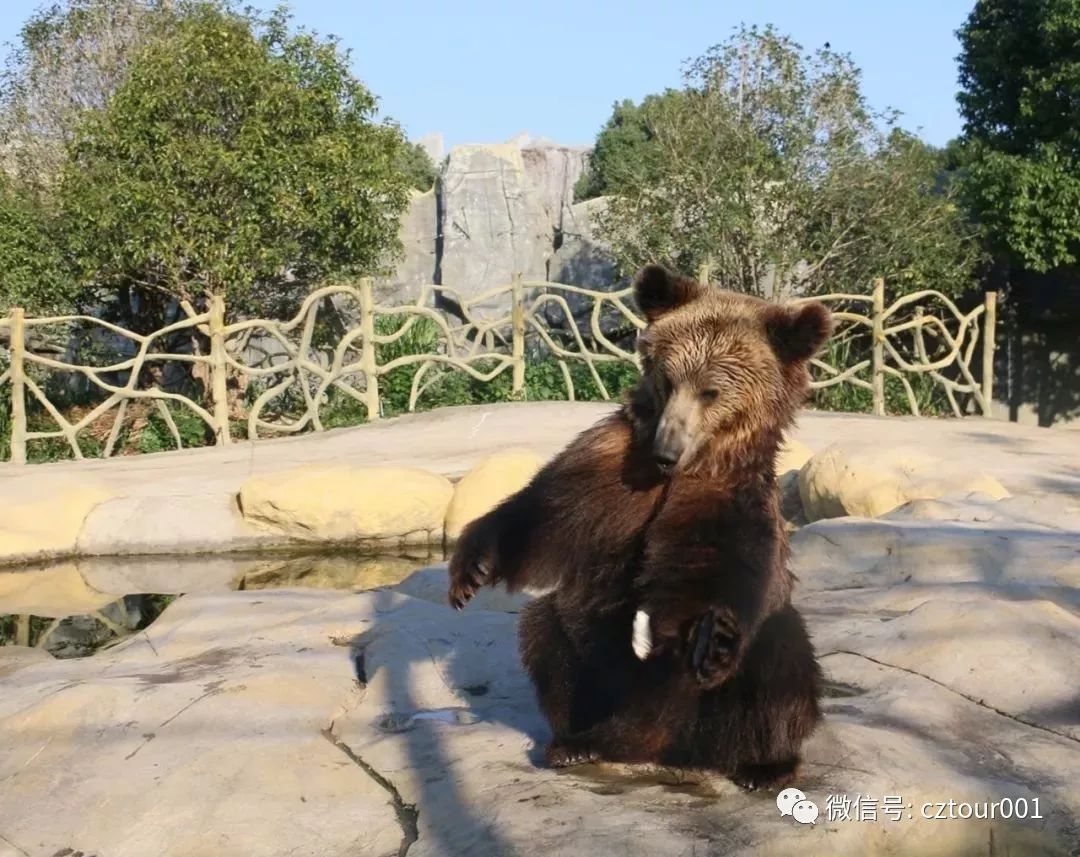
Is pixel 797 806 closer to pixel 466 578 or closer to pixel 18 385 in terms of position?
pixel 466 578

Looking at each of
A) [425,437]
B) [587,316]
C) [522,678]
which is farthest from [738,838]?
[587,316]

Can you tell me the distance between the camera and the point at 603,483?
360 centimetres

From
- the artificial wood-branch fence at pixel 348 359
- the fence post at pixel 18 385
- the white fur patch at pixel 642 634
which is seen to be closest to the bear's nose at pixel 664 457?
Answer: the white fur patch at pixel 642 634

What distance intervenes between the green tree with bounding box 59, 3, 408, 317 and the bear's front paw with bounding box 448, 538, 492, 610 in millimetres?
12029

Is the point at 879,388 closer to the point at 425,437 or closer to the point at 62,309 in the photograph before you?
the point at 425,437

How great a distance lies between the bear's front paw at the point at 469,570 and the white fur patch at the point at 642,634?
2.03 feet

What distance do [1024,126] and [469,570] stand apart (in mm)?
16391

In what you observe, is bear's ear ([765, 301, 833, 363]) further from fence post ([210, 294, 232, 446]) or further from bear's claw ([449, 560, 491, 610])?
fence post ([210, 294, 232, 446])

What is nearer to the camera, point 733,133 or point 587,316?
point 733,133

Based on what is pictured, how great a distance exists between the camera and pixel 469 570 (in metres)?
3.69

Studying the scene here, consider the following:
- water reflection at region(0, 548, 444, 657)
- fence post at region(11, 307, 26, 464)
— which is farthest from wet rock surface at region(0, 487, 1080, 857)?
fence post at region(11, 307, 26, 464)

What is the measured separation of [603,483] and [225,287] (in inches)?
516

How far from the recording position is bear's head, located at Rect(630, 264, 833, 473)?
3461 mm

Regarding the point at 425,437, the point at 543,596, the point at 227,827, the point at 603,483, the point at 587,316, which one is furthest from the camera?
the point at 587,316
